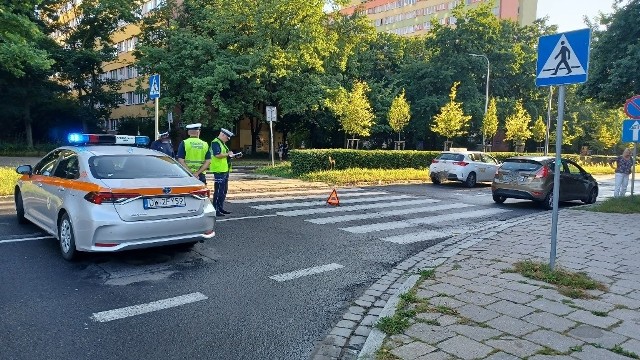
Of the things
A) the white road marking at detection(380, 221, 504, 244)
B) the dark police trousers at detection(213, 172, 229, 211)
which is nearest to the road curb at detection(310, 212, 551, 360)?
the white road marking at detection(380, 221, 504, 244)

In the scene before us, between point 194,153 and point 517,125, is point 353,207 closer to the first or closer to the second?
point 194,153

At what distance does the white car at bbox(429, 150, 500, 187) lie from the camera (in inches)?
756

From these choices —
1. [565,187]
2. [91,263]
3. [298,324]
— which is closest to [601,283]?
[298,324]

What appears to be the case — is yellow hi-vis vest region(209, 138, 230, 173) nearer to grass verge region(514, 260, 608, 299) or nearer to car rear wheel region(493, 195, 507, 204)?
grass verge region(514, 260, 608, 299)

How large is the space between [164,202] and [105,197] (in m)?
0.69

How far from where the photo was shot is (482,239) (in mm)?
8164

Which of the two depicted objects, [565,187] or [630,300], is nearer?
[630,300]

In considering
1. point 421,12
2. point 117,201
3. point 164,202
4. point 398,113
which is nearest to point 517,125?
point 398,113

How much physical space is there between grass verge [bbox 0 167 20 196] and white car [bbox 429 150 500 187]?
49.4ft

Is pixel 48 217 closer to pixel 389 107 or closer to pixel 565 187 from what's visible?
pixel 565 187

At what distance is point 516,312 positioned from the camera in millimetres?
4508

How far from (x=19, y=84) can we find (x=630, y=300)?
39063mm

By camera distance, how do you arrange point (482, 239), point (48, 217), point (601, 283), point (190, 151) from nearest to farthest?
point (601, 283) → point (48, 217) → point (482, 239) → point (190, 151)

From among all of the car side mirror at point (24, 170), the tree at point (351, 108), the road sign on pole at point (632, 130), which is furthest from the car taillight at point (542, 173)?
the tree at point (351, 108)
